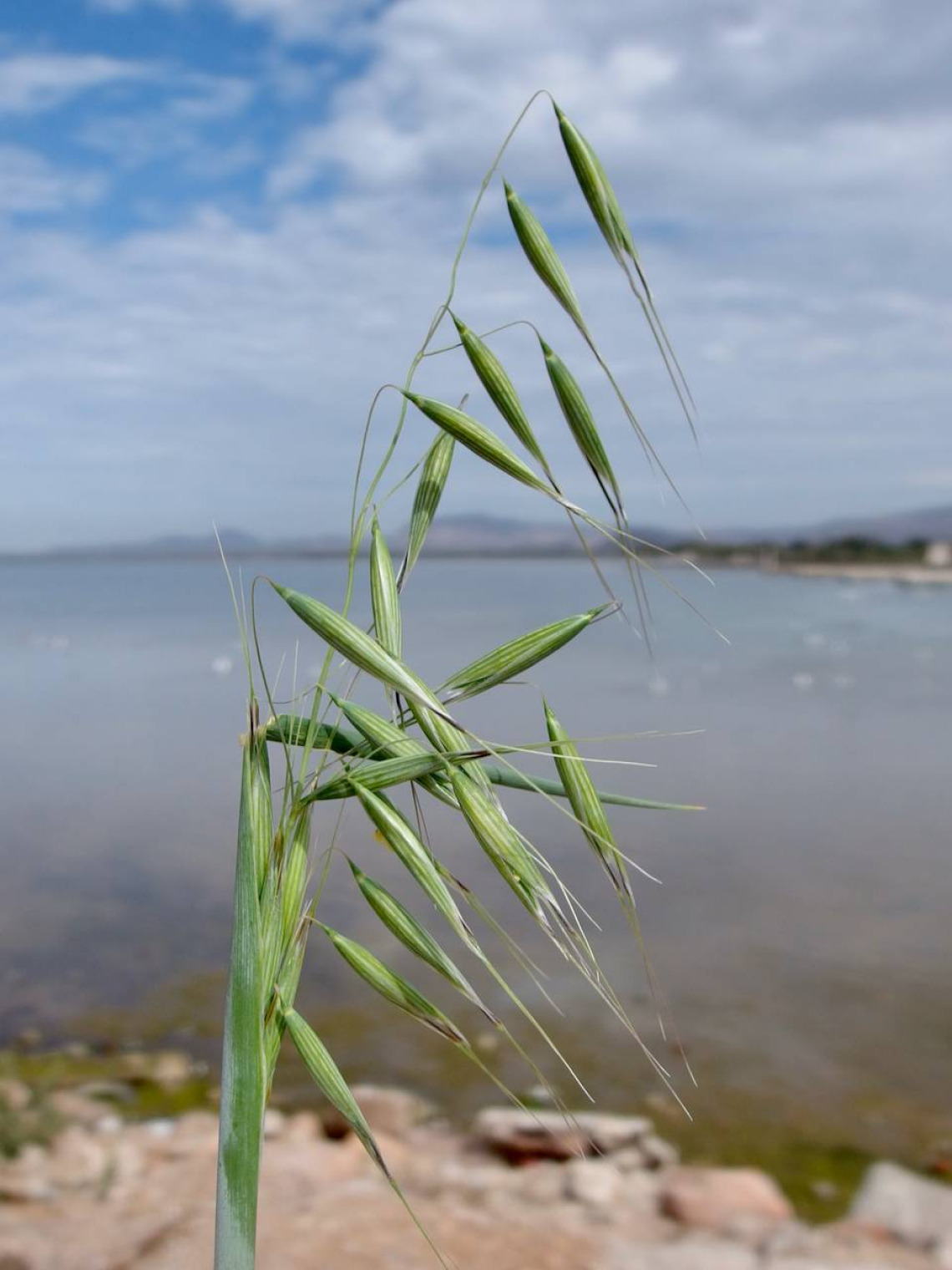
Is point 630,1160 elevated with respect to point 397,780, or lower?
lower

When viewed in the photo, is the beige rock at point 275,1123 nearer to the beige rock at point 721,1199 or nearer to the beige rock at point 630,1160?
the beige rock at point 630,1160

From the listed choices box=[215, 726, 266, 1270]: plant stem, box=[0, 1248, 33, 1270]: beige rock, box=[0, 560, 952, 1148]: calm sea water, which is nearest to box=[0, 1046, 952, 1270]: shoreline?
box=[0, 1248, 33, 1270]: beige rock

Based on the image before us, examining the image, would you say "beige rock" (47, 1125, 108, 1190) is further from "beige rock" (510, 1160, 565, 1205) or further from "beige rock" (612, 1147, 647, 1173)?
"beige rock" (612, 1147, 647, 1173)

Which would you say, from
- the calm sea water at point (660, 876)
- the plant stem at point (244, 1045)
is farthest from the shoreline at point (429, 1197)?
the plant stem at point (244, 1045)

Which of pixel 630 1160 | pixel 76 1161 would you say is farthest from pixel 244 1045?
pixel 76 1161

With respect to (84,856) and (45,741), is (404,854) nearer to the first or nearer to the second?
(84,856)

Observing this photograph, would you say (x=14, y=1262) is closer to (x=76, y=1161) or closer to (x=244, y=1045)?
(x=76, y=1161)
